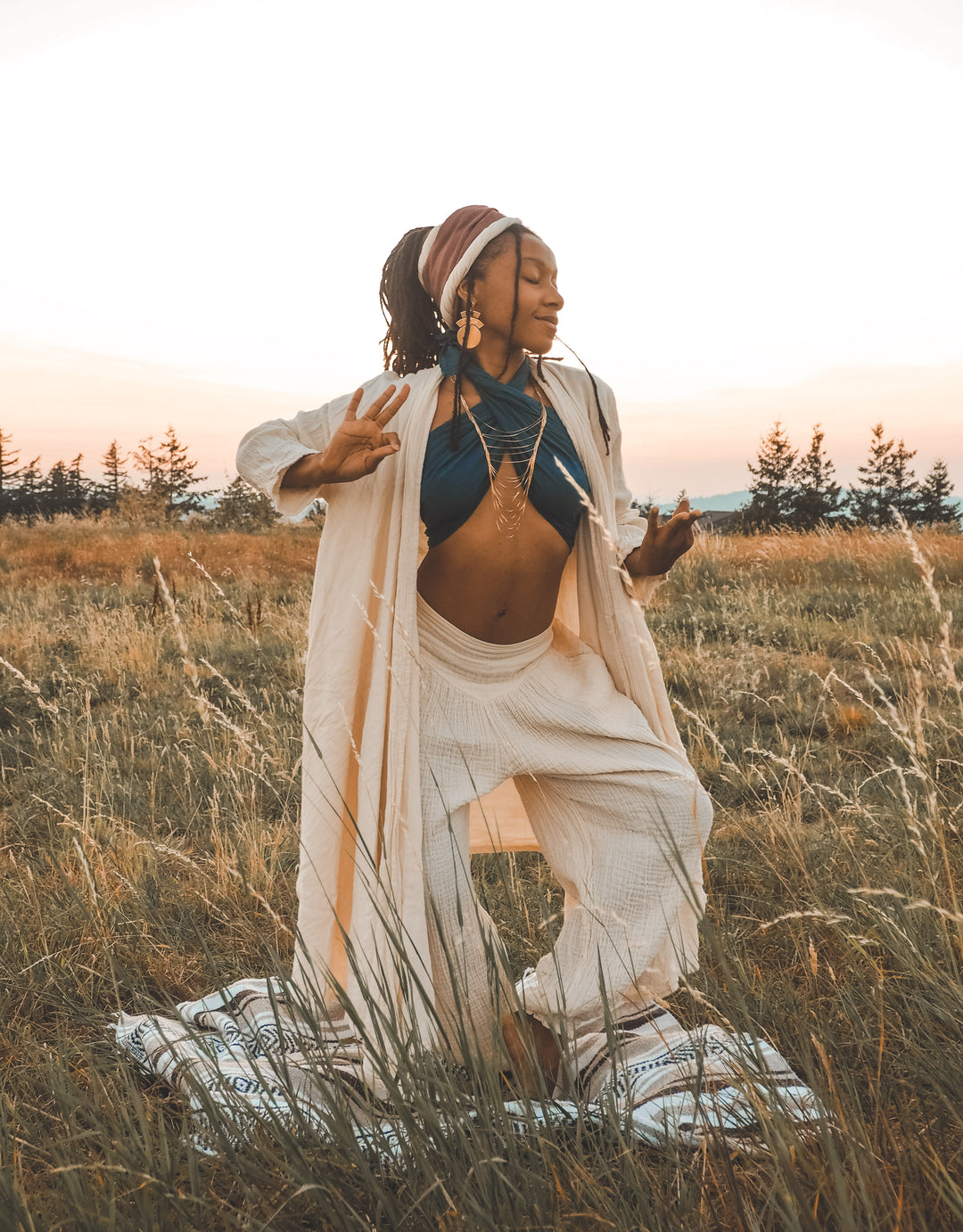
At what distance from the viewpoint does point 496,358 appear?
2549 mm

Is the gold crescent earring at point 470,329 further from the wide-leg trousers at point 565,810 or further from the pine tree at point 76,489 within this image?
the pine tree at point 76,489

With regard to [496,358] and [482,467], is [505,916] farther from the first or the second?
[496,358]

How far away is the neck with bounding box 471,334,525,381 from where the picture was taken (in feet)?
8.32

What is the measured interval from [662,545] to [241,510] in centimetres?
2183

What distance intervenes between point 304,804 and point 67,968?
105cm

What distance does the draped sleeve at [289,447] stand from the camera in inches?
92.4

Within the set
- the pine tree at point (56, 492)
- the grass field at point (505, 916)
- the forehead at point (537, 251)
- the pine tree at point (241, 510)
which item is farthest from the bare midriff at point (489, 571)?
the pine tree at point (56, 492)

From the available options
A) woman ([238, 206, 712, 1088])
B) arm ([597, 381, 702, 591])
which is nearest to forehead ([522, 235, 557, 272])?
woman ([238, 206, 712, 1088])

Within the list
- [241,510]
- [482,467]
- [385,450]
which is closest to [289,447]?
[385,450]

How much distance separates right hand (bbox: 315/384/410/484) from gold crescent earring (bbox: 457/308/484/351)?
1.00ft

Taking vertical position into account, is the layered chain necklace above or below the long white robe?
above

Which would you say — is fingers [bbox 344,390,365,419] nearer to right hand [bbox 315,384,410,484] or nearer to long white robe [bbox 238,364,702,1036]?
right hand [bbox 315,384,410,484]

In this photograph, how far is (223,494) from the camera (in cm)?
2408

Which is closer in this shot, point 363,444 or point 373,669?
point 363,444
